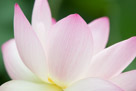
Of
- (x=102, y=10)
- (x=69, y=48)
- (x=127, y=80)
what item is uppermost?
(x=69, y=48)

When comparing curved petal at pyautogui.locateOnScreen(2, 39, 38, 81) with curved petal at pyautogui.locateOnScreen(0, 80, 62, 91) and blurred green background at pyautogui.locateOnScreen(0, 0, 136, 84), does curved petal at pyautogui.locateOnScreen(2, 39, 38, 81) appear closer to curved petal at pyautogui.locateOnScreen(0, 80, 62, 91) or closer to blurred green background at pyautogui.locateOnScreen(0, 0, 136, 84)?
curved petal at pyautogui.locateOnScreen(0, 80, 62, 91)

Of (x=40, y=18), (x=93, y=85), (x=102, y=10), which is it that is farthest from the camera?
(x=102, y=10)

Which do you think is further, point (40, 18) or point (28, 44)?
point (40, 18)

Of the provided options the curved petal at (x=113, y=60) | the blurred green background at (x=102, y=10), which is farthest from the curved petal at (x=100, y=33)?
the blurred green background at (x=102, y=10)

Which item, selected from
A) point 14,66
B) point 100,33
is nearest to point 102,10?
point 100,33

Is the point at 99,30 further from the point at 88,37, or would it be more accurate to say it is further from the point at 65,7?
the point at 65,7

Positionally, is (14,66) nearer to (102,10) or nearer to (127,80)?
(127,80)

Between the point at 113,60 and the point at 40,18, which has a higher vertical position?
the point at 40,18

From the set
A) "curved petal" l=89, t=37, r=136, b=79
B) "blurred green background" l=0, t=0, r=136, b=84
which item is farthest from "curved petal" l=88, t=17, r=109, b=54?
"blurred green background" l=0, t=0, r=136, b=84
